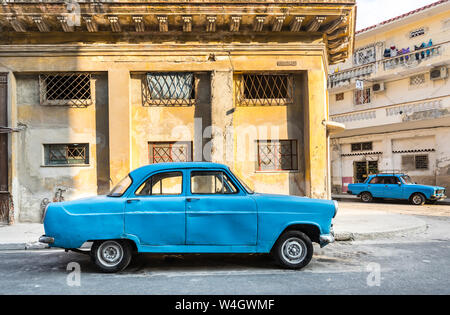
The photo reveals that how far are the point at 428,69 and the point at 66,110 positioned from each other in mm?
20657

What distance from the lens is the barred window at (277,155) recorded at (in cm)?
1117

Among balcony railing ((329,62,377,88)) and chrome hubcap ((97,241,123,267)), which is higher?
balcony railing ((329,62,377,88))

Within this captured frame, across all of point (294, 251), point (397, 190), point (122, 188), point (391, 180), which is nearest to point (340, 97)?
point (391, 180)

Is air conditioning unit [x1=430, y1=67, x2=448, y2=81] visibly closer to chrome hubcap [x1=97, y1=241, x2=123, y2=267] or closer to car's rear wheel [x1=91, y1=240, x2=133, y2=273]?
car's rear wheel [x1=91, y1=240, x2=133, y2=273]

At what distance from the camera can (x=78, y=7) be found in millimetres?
10031

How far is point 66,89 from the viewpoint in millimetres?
11062

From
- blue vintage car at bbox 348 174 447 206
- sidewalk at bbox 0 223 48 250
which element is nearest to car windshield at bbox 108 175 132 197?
sidewalk at bbox 0 223 48 250

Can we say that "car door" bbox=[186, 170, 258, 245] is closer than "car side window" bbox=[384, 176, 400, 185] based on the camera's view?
Yes

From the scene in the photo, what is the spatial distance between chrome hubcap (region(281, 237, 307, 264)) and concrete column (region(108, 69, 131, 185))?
6.05 meters

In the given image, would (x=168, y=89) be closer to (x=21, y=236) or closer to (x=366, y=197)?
(x=21, y=236)

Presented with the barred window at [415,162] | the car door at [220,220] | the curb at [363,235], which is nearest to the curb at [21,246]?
the car door at [220,220]

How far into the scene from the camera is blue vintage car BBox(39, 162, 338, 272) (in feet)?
18.2

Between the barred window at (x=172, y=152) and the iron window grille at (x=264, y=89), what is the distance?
2.06m
